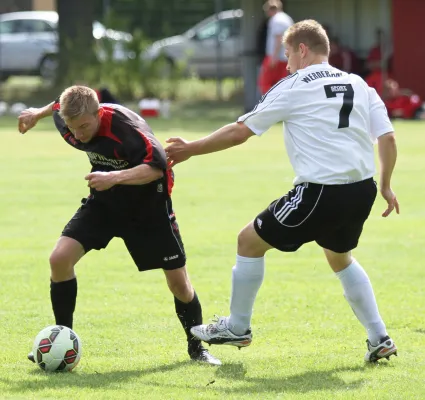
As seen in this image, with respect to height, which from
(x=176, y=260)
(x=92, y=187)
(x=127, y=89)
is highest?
(x=92, y=187)

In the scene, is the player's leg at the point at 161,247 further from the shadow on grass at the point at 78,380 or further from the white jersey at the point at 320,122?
the white jersey at the point at 320,122

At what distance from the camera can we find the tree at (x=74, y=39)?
28.5 m

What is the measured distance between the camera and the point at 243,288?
586 centimetres

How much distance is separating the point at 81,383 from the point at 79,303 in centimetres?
214

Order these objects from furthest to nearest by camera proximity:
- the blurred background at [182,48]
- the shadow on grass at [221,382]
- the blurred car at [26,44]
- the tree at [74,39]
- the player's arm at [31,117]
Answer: the blurred car at [26,44] → the tree at [74,39] → the blurred background at [182,48] → the player's arm at [31,117] → the shadow on grass at [221,382]

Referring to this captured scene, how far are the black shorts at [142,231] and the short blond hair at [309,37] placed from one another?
1.15 metres

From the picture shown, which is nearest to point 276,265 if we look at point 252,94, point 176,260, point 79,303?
point 79,303

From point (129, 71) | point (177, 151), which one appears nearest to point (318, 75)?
point (177, 151)

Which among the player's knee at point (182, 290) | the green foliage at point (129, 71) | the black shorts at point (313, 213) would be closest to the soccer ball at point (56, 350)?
the player's knee at point (182, 290)

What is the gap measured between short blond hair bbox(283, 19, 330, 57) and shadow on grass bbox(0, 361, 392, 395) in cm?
179

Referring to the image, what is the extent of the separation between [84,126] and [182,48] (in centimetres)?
2793

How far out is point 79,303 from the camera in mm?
7648

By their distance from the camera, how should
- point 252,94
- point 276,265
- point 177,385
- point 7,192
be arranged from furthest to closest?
point 252,94, point 7,192, point 276,265, point 177,385

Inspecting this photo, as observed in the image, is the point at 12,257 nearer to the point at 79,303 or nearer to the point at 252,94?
the point at 79,303
